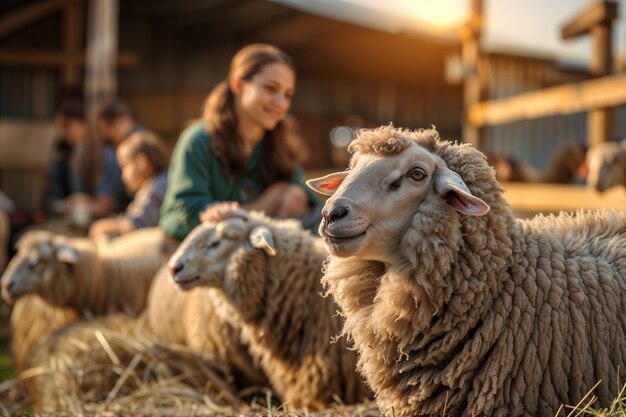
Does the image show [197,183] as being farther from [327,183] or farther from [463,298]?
[463,298]

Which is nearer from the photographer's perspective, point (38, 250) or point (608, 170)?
point (38, 250)

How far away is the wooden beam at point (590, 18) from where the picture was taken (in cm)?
725

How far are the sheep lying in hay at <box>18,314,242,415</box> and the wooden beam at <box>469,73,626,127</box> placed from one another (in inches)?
146

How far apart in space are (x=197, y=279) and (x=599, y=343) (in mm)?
1912

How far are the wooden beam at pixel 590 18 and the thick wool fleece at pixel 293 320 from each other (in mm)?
4778

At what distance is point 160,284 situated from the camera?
469cm

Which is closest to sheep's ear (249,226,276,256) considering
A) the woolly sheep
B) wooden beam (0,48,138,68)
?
the woolly sheep

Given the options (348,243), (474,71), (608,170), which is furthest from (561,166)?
(348,243)

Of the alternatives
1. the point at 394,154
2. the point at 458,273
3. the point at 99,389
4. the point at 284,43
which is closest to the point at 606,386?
the point at 458,273

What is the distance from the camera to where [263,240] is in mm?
3619

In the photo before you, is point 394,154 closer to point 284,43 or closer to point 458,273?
point 458,273

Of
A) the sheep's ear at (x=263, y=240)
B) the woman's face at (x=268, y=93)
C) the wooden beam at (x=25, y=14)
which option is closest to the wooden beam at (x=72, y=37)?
the wooden beam at (x=25, y=14)

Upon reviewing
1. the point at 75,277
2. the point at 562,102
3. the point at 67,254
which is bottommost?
the point at 75,277

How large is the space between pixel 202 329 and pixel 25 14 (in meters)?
7.95
